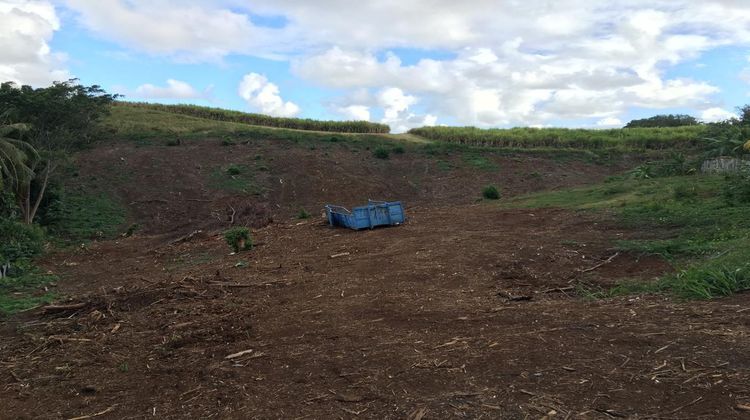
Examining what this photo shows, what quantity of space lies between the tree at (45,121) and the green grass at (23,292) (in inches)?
236

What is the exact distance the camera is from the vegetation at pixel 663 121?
52.3 m

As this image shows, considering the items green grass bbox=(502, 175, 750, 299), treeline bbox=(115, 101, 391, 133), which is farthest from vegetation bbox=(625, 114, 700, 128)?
green grass bbox=(502, 175, 750, 299)

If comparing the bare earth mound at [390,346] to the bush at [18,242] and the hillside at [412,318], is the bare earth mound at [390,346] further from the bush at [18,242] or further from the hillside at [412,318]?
the bush at [18,242]

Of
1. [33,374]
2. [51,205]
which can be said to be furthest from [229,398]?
[51,205]

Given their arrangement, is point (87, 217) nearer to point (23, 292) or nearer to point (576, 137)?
point (23, 292)

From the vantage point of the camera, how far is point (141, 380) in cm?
470

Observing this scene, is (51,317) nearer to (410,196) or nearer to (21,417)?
(21,417)

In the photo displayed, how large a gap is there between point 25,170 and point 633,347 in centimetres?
1457

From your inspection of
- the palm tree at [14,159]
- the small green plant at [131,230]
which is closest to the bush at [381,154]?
the small green plant at [131,230]

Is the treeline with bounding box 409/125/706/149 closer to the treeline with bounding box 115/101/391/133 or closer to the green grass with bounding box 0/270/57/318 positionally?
the treeline with bounding box 115/101/391/133

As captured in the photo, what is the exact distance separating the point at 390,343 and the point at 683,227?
24.9ft

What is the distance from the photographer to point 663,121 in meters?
54.2

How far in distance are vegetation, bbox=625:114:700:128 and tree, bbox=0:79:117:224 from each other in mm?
48021

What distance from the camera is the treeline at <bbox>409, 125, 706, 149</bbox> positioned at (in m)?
34.1
